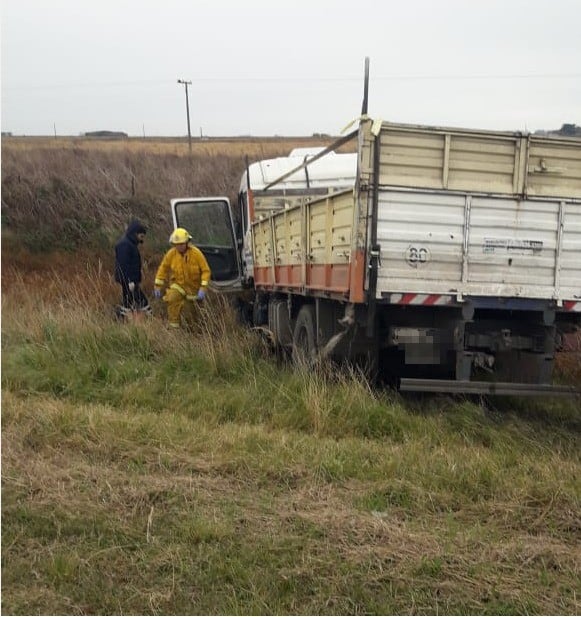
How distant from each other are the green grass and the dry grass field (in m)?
0.01

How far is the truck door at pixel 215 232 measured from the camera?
12.4 metres

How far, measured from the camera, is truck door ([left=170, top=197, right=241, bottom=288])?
1241cm

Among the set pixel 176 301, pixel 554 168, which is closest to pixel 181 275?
pixel 176 301

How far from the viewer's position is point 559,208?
6.18 m

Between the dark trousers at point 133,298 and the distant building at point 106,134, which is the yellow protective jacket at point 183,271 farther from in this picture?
the distant building at point 106,134

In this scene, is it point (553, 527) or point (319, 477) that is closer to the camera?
point (553, 527)

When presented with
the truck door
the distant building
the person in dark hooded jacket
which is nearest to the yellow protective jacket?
the person in dark hooded jacket

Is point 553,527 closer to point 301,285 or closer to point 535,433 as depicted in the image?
point 535,433

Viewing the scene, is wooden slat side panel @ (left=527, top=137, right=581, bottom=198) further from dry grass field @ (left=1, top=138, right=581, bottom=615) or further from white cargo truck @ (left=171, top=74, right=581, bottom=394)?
dry grass field @ (left=1, top=138, right=581, bottom=615)

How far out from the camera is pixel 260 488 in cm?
446

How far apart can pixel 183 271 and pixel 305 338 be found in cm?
266

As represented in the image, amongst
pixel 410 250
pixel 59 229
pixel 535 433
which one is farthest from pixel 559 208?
pixel 59 229

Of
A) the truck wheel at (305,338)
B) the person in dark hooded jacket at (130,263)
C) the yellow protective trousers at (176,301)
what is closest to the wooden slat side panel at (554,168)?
the truck wheel at (305,338)

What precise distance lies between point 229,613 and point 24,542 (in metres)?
1.21
